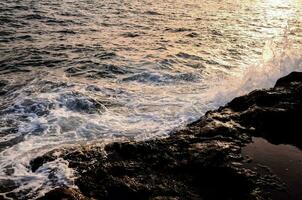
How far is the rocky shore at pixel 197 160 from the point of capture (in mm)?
4938

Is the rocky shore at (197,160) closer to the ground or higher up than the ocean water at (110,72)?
higher up

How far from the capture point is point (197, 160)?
5562 mm

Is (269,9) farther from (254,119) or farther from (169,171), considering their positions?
(169,171)

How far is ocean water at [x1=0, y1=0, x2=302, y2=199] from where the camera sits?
7.66m

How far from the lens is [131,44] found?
1552cm

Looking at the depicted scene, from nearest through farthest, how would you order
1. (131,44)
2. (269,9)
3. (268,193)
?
(268,193)
(131,44)
(269,9)


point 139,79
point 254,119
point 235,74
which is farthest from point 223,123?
point 235,74

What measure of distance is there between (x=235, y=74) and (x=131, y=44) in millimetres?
4769

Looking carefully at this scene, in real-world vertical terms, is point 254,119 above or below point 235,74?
above

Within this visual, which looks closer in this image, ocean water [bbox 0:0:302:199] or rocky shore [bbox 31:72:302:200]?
rocky shore [bbox 31:72:302:200]

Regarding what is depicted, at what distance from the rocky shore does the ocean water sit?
582 millimetres

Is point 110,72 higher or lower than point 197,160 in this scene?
lower

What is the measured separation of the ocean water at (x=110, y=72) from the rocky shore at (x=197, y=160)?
582 millimetres

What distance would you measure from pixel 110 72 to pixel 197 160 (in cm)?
709
